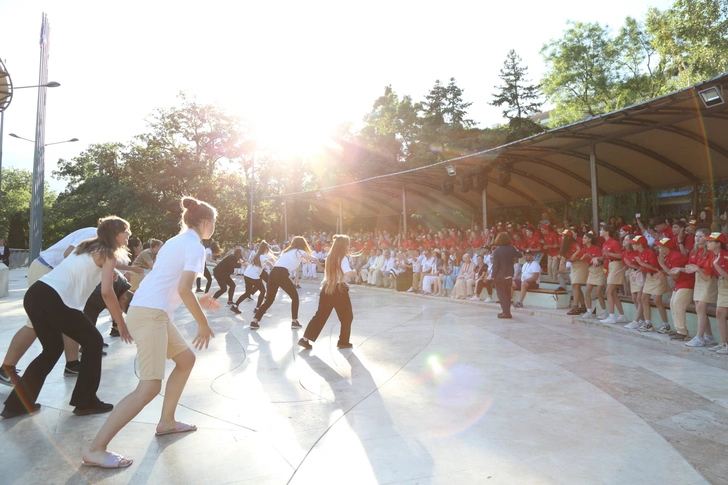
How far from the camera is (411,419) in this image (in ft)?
14.6

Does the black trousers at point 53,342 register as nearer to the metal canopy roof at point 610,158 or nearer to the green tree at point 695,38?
the metal canopy roof at point 610,158

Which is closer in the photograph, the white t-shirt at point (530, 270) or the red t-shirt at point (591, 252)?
the red t-shirt at point (591, 252)

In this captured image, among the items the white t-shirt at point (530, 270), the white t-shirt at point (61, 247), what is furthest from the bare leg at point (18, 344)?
the white t-shirt at point (530, 270)

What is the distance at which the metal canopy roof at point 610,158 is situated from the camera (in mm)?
10656

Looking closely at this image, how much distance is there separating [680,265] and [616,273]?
61.9 inches

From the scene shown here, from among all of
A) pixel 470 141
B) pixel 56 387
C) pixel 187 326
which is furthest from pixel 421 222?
pixel 56 387

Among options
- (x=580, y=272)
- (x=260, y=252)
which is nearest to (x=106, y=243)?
(x=260, y=252)

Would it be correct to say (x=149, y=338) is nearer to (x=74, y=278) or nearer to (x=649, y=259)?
(x=74, y=278)

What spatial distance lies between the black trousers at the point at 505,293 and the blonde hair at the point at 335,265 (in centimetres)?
499

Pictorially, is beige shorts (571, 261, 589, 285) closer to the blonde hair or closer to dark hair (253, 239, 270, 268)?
the blonde hair

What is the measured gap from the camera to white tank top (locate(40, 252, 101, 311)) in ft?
14.2

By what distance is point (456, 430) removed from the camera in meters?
4.14

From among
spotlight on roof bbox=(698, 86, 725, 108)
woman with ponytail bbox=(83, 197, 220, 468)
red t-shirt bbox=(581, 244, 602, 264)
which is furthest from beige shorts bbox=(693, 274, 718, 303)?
woman with ponytail bbox=(83, 197, 220, 468)

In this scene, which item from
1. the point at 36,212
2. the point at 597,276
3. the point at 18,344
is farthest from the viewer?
the point at 36,212
